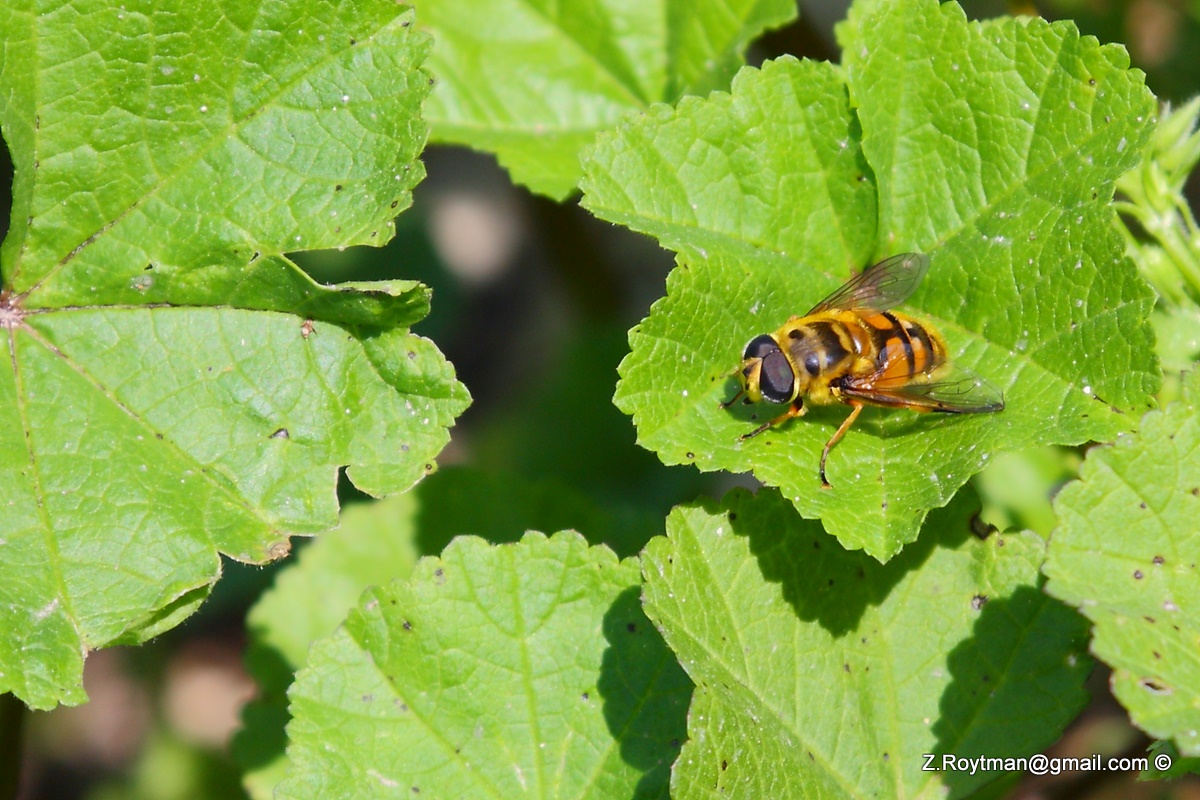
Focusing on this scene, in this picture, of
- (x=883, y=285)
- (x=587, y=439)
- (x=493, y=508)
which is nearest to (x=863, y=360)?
(x=883, y=285)

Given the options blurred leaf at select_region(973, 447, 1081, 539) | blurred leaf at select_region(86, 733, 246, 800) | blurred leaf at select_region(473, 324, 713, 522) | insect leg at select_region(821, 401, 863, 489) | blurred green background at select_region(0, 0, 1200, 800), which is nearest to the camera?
insect leg at select_region(821, 401, 863, 489)

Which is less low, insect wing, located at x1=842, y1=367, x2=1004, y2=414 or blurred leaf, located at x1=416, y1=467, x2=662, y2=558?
insect wing, located at x1=842, y1=367, x2=1004, y2=414

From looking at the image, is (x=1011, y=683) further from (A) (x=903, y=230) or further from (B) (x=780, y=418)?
(A) (x=903, y=230)

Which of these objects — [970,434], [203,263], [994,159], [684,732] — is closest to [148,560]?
[203,263]

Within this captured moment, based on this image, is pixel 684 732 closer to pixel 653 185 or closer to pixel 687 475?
pixel 653 185

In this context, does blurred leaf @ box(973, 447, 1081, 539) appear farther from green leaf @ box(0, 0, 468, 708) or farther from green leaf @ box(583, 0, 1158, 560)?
green leaf @ box(0, 0, 468, 708)

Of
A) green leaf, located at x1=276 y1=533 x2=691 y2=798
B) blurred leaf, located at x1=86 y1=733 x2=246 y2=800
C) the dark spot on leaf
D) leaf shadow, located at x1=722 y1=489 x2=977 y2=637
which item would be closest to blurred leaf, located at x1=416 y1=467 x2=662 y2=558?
green leaf, located at x1=276 y1=533 x2=691 y2=798

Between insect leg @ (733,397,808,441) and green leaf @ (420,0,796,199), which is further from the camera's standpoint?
green leaf @ (420,0,796,199)

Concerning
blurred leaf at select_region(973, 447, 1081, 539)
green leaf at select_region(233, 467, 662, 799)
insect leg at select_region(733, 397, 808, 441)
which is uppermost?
insect leg at select_region(733, 397, 808, 441)
